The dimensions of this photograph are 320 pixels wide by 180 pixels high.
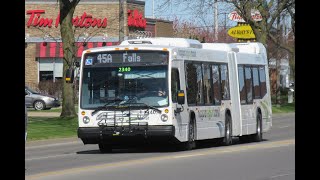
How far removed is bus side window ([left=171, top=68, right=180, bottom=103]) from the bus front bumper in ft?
3.03

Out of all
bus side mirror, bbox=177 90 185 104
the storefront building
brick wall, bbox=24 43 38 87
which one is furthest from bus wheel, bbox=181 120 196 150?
brick wall, bbox=24 43 38 87

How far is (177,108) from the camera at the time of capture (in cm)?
2355

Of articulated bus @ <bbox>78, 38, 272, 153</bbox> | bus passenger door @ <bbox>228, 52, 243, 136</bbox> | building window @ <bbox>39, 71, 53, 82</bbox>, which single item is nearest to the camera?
articulated bus @ <bbox>78, 38, 272, 153</bbox>

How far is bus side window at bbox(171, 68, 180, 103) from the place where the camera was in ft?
77.3

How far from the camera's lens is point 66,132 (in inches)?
1312

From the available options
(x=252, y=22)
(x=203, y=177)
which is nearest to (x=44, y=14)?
(x=252, y=22)

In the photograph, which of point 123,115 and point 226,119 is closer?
point 123,115

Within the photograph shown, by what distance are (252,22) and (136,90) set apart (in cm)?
3176

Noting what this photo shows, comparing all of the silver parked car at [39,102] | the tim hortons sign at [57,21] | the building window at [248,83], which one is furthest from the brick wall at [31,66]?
the building window at [248,83]

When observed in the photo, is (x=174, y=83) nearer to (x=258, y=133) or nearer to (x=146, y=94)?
(x=146, y=94)

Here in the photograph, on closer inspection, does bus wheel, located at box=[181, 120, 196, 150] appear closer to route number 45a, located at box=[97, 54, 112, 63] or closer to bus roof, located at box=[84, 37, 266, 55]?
bus roof, located at box=[84, 37, 266, 55]

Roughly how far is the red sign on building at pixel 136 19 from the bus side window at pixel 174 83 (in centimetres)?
4281

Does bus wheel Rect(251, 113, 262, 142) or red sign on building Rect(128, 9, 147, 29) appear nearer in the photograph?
bus wheel Rect(251, 113, 262, 142)

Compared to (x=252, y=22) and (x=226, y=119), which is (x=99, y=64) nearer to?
(x=226, y=119)
